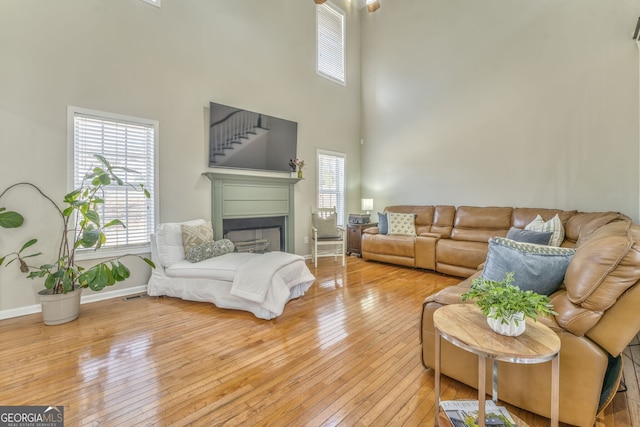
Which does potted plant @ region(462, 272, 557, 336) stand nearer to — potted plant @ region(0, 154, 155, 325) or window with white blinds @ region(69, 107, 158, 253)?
potted plant @ region(0, 154, 155, 325)

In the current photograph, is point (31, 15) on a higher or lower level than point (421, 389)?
higher

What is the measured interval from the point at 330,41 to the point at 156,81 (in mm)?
3681

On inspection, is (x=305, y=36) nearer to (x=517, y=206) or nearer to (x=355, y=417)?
(x=517, y=206)

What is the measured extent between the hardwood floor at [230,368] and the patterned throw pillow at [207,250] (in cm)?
56

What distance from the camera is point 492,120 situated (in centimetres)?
474

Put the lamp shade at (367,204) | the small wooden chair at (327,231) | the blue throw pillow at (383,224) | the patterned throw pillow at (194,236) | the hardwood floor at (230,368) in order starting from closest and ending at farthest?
the hardwood floor at (230,368) < the patterned throw pillow at (194,236) < the small wooden chair at (327,231) < the blue throw pillow at (383,224) < the lamp shade at (367,204)

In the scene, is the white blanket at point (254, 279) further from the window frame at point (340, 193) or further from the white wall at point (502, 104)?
the white wall at point (502, 104)

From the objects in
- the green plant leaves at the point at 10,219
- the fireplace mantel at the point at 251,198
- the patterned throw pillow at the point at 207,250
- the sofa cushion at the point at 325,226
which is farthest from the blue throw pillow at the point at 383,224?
the green plant leaves at the point at 10,219

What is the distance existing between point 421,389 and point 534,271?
100 cm

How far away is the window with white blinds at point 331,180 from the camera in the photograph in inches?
221

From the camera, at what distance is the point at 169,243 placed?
3377mm

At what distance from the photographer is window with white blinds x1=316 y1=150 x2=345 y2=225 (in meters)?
5.60

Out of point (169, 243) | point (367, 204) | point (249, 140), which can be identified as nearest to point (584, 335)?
point (169, 243)

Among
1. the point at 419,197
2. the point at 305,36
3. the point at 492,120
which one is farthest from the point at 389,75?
the point at 419,197
